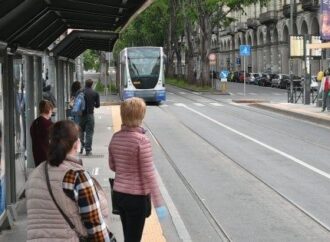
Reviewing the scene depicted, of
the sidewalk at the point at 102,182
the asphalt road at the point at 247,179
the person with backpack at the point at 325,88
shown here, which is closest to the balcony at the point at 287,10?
the person with backpack at the point at 325,88

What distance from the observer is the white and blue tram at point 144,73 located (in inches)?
1446

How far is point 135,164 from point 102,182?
19.5 feet

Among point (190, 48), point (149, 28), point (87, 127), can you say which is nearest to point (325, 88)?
point (87, 127)

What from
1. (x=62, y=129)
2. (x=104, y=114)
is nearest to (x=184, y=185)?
(x=62, y=129)

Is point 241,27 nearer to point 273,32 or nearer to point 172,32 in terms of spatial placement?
point 273,32

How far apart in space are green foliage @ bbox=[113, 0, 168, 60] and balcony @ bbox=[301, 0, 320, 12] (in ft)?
45.1

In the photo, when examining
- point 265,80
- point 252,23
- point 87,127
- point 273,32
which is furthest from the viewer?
point 252,23

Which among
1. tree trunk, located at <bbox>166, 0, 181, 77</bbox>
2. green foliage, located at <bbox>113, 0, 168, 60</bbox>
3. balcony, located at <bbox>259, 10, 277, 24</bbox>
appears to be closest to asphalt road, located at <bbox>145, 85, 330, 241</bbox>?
tree trunk, located at <bbox>166, 0, 181, 77</bbox>

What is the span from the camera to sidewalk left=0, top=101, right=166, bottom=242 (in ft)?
24.7

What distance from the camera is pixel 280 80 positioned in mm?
60812

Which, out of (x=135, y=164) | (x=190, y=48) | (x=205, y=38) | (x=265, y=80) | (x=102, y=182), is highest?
(x=205, y=38)

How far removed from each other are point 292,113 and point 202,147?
1276cm

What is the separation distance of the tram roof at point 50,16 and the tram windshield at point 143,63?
87.8 ft

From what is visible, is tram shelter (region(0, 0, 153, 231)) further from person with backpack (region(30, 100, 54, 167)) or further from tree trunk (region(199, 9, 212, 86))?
tree trunk (region(199, 9, 212, 86))
